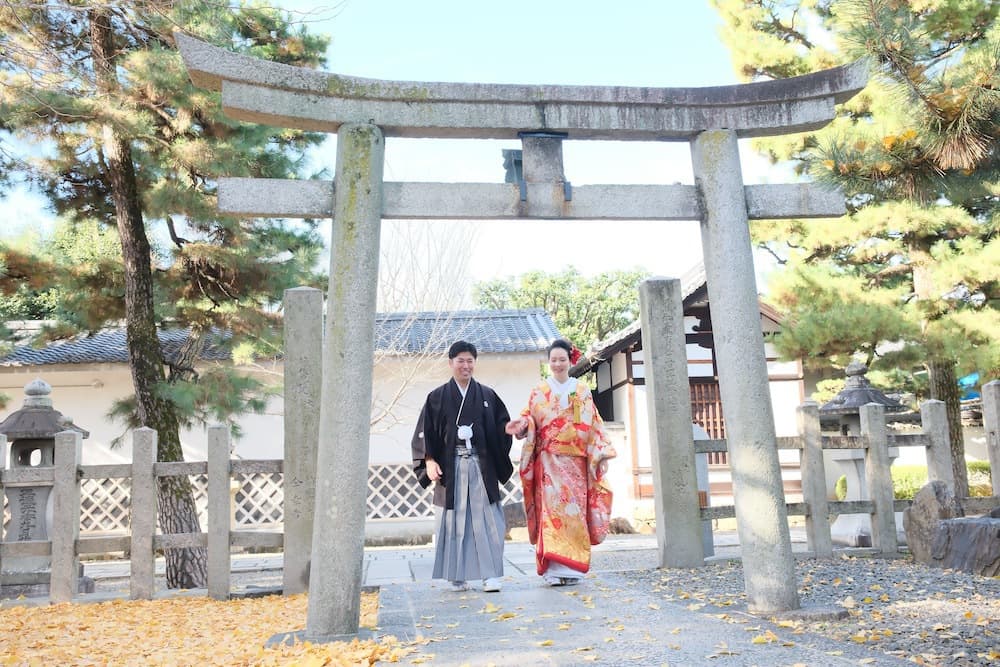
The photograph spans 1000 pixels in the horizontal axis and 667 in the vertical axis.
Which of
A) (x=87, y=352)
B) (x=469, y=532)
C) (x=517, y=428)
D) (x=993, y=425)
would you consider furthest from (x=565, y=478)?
(x=87, y=352)

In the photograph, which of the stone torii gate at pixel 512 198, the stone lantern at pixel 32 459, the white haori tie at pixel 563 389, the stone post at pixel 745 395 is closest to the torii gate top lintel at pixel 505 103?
the stone torii gate at pixel 512 198

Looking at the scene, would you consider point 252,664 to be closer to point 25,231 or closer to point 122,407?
point 122,407

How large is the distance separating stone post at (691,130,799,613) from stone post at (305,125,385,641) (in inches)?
81.4

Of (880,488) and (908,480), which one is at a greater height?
(880,488)

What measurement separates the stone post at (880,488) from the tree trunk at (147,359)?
6862 mm

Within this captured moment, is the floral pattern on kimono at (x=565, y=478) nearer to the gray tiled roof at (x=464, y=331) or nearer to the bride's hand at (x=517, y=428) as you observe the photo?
the bride's hand at (x=517, y=428)

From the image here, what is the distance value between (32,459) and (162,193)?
3454mm

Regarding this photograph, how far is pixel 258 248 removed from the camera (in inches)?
365

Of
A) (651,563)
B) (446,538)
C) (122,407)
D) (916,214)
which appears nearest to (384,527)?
(122,407)

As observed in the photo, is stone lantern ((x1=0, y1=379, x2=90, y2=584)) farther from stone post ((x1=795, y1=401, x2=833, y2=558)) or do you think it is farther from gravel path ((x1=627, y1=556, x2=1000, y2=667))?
stone post ((x1=795, y1=401, x2=833, y2=558))

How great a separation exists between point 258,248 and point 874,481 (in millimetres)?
6961

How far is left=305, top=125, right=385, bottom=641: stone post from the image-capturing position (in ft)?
14.3

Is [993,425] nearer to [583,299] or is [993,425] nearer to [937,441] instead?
[937,441]

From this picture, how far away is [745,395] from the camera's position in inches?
188
